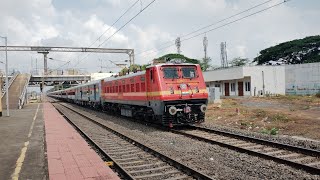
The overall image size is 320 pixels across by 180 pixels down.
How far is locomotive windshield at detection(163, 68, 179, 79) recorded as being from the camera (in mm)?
16719

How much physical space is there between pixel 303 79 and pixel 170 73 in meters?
40.8

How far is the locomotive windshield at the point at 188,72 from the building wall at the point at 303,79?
37.1 meters

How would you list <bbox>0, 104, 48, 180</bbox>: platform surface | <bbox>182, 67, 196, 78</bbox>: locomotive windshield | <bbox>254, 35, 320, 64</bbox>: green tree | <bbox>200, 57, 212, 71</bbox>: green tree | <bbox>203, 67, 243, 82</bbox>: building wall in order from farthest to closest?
1. <bbox>200, 57, 212, 71</bbox>: green tree
2. <bbox>254, 35, 320, 64</bbox>: green tree
3. <bbox>203, 67, 243, 82</bbox>: building wall
4. <bbox>182, 67, 196, 78</bbox>: locomotive windshield
5. <bbox>0, 104, 48, 180</bbox>: platform surface

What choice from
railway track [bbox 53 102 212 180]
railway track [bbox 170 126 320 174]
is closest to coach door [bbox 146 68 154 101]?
railway track [bbox 53 102 212 180]

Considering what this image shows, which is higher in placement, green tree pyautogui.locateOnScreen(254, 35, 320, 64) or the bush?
green tree pyautogui.locateOnScreen(254, 35, 320, 64)

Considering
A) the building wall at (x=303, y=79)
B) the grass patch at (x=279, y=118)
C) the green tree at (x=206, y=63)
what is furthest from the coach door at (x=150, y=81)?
the green tree at (x=206, y=63)

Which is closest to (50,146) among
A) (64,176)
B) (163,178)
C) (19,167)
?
(19,167)

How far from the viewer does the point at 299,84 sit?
52875 mm

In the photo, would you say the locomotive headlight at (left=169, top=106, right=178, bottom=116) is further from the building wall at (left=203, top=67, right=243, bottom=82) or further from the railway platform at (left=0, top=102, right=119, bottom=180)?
the building wall at (left=203, top=67, right=243, bottom=82)

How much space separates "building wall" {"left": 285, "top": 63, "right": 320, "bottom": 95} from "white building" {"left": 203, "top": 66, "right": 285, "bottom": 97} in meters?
3.76

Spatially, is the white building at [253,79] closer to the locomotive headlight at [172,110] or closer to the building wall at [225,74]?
the building wall at [225,74]

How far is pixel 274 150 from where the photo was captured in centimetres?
1098

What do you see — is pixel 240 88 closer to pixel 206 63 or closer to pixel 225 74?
pixel 225 74

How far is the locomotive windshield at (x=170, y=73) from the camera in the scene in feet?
54.9
